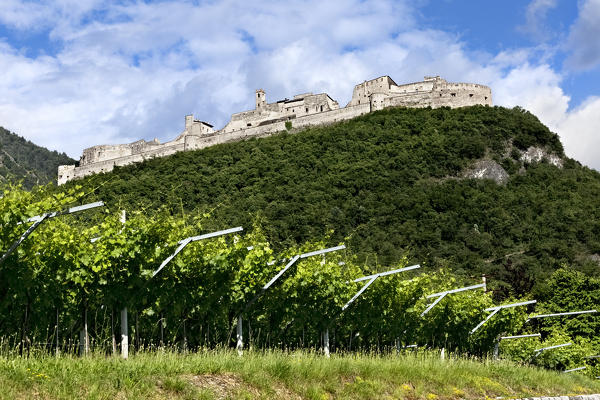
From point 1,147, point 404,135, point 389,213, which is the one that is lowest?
point 389,213

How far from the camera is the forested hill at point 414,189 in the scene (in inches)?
2205

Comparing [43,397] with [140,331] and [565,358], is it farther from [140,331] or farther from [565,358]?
[565,358]

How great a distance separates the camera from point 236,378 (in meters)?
10.5

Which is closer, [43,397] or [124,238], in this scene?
[43,397]

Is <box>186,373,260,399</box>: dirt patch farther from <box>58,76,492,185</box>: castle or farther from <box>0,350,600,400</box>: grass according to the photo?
<box>58,76,492,185</box>: castle

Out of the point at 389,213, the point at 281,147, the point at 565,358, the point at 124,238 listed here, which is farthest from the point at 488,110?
the point at 124,238

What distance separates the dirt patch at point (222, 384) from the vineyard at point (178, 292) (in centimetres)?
232

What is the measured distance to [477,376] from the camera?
1562 cm

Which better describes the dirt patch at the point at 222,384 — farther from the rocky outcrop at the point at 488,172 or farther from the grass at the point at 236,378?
the rocky outcrop at the point at 488,172

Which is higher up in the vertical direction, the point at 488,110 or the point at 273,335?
the point at 488,110

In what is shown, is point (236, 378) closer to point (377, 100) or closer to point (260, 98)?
point (377, 100)

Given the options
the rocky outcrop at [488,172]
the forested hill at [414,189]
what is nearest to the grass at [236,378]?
the forested hill at [414,189]

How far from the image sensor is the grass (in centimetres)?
845

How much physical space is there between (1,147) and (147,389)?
153291 mm
